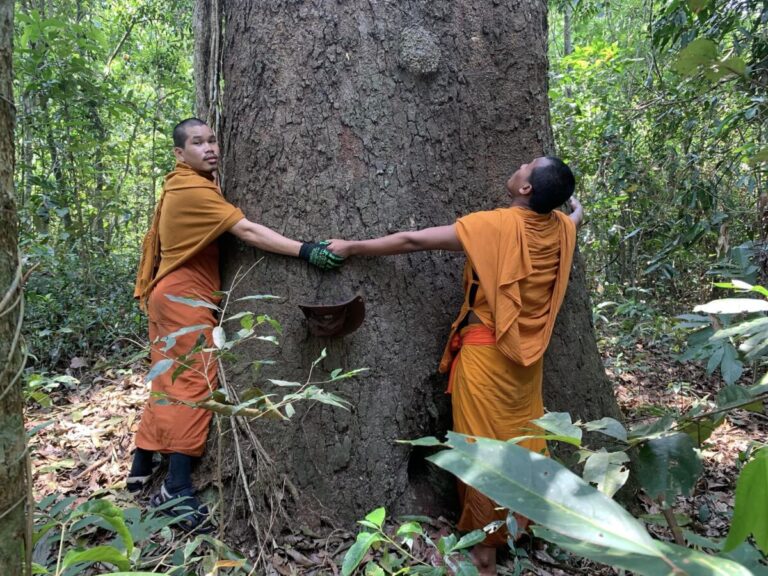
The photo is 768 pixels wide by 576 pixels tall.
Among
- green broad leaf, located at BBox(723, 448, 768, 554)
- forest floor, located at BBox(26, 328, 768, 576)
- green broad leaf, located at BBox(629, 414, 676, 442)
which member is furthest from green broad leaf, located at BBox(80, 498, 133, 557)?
green broad leaf, located at BBox(723, 448, 768, 554)

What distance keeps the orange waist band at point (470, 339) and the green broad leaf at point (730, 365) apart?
3.62 ft

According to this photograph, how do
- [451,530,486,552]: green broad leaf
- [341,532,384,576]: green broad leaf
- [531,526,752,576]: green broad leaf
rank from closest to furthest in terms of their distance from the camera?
[531,526,752,576]: green broad leaf < [341,532,384,576]: green broad leaf < [451,530,486,552]: green broad leaf

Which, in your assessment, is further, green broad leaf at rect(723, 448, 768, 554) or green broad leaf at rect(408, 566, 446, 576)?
green broad leaf at rect(408, 566, 446, 576)

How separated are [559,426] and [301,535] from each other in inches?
76.5

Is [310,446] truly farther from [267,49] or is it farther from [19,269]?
[267,49]

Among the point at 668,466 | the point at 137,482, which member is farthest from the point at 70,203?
the point at 668,466

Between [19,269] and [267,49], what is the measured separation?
76.9 inches

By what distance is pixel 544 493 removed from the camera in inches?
24.7

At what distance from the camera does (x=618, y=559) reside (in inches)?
21.1

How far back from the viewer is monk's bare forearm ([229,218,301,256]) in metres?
2.66

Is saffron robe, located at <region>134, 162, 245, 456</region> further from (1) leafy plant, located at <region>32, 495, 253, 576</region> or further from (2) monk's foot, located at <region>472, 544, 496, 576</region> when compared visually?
(2) monk's foot, located at <region>472, 544, 496, 576</region>

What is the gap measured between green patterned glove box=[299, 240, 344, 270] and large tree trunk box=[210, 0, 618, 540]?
0.22ft

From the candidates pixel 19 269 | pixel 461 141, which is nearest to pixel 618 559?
pixel 19 269

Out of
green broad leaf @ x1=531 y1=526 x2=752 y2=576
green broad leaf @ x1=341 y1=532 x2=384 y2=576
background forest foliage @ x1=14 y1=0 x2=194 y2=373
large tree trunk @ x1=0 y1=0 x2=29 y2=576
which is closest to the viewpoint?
green broad leaf @ x1=531 y1=526 x2=752 y2=576
